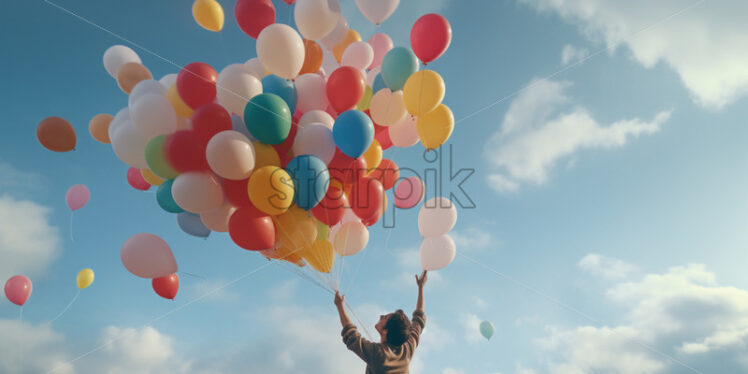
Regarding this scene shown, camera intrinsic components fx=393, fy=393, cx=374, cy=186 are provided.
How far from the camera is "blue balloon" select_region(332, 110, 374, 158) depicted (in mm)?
2992

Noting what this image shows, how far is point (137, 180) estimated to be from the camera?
3959 mm

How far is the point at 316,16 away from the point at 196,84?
110cm

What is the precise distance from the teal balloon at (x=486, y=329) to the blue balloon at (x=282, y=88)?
441 cm

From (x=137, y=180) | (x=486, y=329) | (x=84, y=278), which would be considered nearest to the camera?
(x=137, y=180)

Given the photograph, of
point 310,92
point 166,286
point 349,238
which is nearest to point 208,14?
point 310,92

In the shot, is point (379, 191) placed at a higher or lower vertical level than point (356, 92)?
lower

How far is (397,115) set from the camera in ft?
11.6

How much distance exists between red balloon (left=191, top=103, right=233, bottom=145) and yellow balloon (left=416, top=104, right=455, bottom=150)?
1.65 metres

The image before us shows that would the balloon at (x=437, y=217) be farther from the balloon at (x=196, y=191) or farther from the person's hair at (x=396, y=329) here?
the balloon at (x=196, y=191)

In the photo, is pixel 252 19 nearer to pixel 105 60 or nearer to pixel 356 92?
pixel 356 92

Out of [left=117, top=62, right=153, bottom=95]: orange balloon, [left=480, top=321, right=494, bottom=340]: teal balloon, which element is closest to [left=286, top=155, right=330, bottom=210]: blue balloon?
[left=117, top=62, right=153, bottom=95]: orange balloon

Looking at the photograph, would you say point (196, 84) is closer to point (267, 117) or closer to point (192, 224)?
point (267, 117)

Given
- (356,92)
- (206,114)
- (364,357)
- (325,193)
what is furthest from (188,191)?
(364,357)

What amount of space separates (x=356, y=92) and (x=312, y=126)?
0.48 meters
